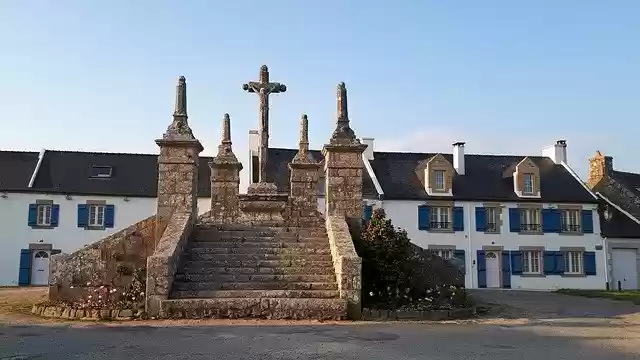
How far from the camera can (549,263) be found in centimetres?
3344

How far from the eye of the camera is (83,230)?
32531mm

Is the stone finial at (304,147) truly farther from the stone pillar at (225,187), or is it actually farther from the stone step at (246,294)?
the stone step at (246,294)

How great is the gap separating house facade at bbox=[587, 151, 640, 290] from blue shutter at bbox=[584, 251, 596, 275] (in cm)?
75

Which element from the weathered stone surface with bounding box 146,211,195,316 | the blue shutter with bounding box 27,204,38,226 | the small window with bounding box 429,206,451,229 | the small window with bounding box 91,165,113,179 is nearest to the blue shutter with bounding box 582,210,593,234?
the small window with bounding box 429,206,451,229

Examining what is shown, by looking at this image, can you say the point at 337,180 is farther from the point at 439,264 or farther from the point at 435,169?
the point at 435,169

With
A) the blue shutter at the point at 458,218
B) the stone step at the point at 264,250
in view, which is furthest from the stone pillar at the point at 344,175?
the blue shutter at the point at 458,218

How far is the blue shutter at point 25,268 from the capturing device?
31.5 m

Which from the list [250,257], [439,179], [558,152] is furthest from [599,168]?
[250,257]

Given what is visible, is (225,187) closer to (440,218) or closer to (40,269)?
(440,218)

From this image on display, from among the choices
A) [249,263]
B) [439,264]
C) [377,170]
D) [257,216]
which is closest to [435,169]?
[377,170]

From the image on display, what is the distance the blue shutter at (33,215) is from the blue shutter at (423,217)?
1984cm

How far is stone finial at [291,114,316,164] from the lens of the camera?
61.6 ft

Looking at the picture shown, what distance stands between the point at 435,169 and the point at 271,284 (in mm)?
22753

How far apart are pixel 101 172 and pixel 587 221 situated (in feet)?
88.1
